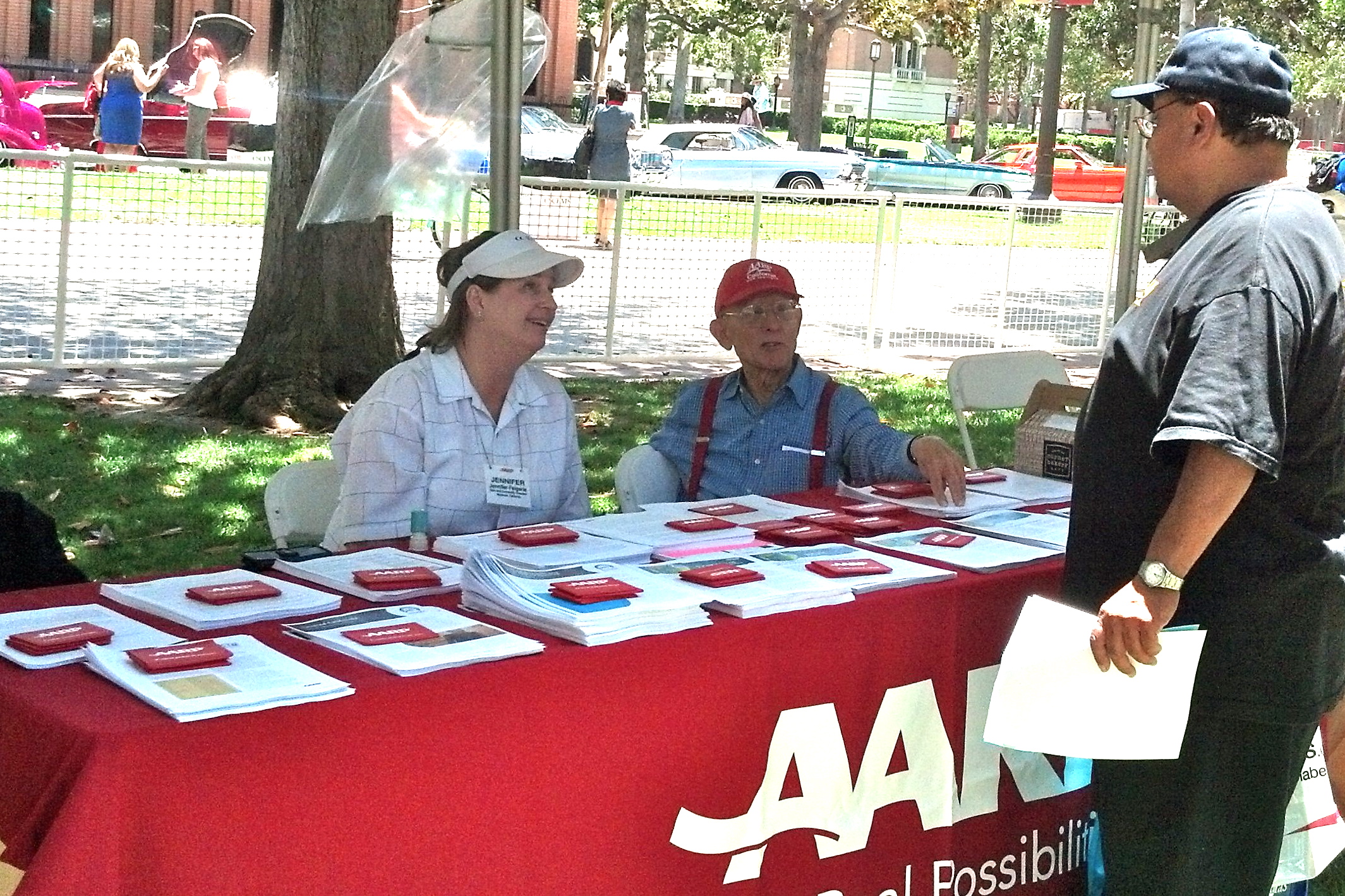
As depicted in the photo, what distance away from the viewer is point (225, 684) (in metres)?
2.19

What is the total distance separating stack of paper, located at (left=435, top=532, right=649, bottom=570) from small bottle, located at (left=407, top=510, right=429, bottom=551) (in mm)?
26

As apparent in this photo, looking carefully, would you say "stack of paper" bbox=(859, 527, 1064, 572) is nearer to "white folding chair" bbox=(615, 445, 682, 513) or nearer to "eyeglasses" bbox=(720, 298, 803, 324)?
"eyeglasses" bbox=(720, 298, 803, 324)

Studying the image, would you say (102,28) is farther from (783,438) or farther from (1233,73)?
(1233,73)

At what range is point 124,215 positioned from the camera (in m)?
8.45

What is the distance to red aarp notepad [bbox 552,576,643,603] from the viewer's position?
2.63 metres

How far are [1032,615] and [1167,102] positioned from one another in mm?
836

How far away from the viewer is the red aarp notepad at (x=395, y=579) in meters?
2.80

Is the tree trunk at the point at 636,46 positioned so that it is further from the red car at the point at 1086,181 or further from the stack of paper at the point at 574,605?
the stack of paper at the point at 574,605

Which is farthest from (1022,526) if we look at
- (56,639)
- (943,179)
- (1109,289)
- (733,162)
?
(943,179)

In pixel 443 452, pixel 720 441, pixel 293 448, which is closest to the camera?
pixel 443 452

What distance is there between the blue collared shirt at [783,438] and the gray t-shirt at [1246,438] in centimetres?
163

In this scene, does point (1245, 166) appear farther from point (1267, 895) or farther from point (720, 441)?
point (720, 441)

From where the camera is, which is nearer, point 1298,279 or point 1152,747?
point 1298,279

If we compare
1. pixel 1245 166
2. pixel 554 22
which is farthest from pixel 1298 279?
pixel 554 22
